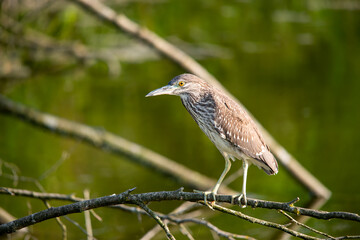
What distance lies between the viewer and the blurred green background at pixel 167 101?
7855 mm

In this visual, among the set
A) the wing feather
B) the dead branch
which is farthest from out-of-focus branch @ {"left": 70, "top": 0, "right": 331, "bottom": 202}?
the dead branch

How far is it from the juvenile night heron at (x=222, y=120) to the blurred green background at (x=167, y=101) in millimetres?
2092

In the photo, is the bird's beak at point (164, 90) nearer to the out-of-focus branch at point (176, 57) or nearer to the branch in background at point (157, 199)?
the branch in background at point (157, 199)

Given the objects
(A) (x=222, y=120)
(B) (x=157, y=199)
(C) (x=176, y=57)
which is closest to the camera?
(B) (x=157, y=199)

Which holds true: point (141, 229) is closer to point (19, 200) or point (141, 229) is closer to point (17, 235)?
point (17, 235)

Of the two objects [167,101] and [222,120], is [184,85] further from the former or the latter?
[167,101]

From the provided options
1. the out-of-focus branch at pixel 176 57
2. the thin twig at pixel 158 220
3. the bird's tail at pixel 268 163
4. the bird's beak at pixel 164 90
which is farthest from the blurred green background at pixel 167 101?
the thin twig at pixel 158 220

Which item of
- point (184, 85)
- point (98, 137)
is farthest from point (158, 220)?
point (98, 137)

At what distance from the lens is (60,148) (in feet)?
31.1

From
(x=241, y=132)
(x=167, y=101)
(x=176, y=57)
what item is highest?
(x=167, y=101)

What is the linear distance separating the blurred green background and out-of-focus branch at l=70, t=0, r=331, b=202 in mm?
282

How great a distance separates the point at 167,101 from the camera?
38.2 ft

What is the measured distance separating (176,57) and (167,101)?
12.2 ft

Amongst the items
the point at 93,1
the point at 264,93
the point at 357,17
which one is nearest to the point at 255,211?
the point at 93,1
